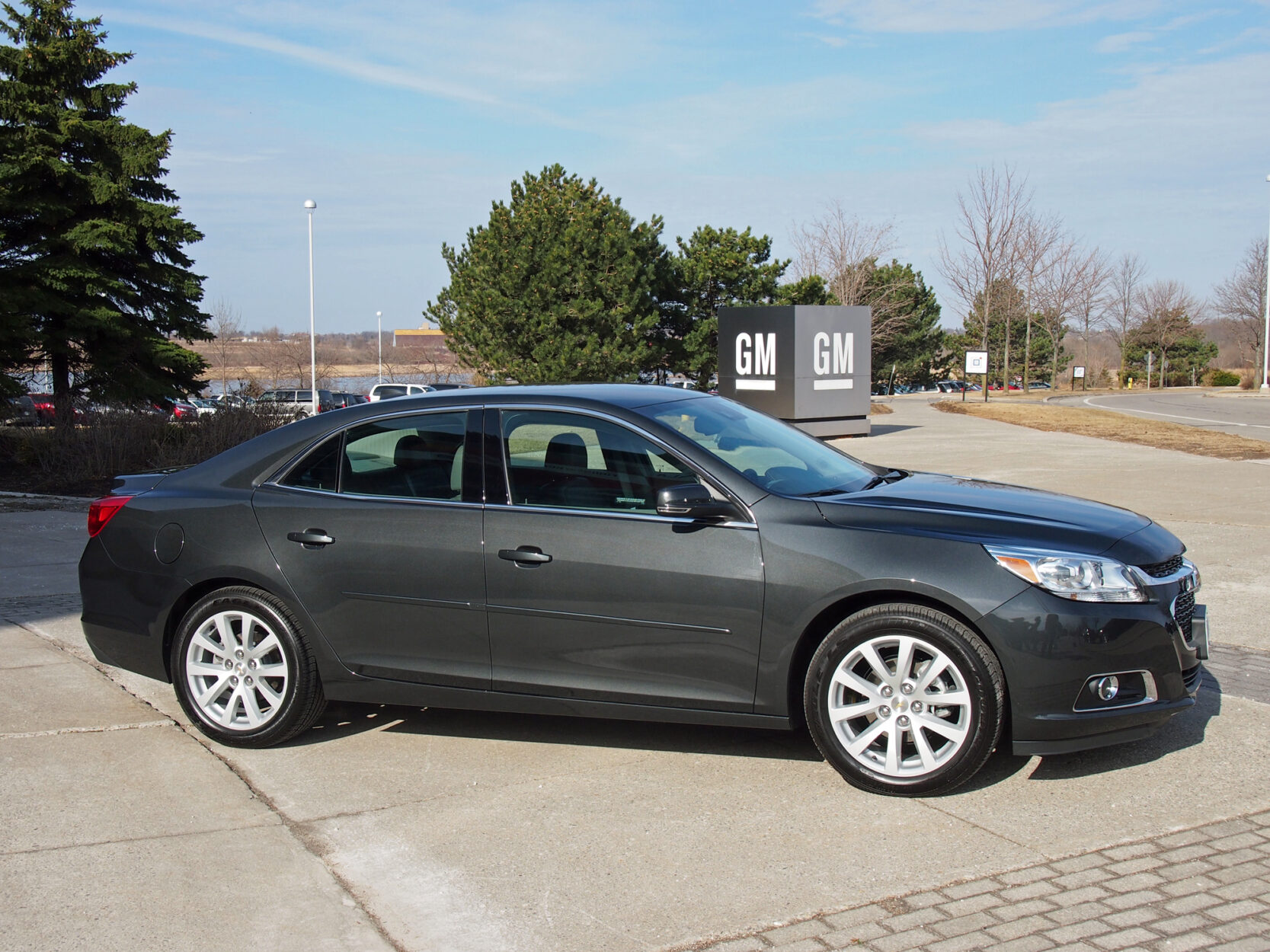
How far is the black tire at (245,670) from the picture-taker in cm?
500

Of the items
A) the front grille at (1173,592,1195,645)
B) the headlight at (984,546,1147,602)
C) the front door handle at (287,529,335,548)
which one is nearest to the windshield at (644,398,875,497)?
the headlight at (984,546,1147,602)

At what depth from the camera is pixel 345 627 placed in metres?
4.94

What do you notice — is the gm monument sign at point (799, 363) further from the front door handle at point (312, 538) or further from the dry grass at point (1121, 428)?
the front door handle at point (312, 538)

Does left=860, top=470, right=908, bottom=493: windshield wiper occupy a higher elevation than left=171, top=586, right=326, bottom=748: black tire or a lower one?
higher

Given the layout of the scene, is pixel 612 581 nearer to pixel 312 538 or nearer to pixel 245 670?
pixel 312 538

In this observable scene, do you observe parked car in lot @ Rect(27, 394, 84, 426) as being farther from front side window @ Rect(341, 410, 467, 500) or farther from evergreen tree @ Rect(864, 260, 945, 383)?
evergreen tree @ Rect(864, 260, 945, 383)

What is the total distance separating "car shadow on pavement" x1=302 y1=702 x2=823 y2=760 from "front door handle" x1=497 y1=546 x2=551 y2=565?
0.92 metres

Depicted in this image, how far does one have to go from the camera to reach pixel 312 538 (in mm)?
4988

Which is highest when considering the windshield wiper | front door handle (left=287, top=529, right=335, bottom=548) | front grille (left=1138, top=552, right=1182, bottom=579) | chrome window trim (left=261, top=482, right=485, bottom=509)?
the windshield wiper

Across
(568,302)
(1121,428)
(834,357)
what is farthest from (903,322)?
(834,357)

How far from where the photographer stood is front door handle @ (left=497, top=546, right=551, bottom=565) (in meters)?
4.66

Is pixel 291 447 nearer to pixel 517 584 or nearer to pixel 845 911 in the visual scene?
pixel 517 584

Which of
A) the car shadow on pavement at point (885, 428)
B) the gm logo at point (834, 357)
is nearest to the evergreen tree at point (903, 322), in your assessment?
the car shadow on pavement at point (885, 428)


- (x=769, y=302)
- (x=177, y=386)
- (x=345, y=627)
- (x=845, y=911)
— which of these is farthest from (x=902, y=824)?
(x=769, y=302)
